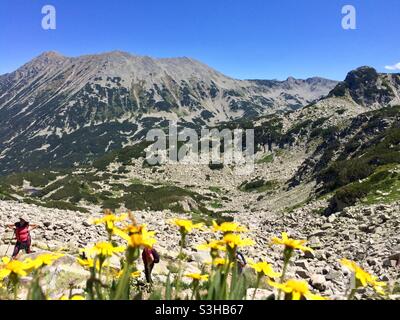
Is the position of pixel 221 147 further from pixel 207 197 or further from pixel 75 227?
pixel 75 227

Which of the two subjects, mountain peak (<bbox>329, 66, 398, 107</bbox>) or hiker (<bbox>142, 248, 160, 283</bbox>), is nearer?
hiker (<bbox>142, 248, 160, 283</bbox>)

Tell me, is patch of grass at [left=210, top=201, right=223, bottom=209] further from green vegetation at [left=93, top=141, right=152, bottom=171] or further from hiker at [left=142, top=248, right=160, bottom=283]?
hiker at [left=142, top=248, right=160, bottom=283]

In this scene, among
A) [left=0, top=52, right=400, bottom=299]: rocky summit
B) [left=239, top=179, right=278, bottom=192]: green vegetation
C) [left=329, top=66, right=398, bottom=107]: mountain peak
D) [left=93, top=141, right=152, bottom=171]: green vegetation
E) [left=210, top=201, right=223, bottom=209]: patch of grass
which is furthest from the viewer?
[left=329, top=66, right=398, bottom=107]: mountain peak

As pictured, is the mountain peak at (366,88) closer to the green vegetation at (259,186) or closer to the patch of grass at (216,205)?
the green vegetation at (259,186)

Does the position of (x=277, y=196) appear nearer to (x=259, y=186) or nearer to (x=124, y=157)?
(x=259, y=186)

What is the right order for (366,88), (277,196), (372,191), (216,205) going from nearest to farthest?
(372,191) < (277,196) < (216,205) < (366,88)

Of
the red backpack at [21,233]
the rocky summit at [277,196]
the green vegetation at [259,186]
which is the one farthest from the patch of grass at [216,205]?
the red backpack at [21,233]

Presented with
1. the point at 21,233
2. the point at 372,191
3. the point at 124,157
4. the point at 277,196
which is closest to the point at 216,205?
the point at 277,196

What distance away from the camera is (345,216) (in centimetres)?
2323

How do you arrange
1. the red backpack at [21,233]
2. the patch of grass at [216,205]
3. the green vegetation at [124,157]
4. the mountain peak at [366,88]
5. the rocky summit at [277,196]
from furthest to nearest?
the mountain peak at [366,88]
the green vegetation at [124,157]
the patch of grass at [216,205]
the rocky summit at [277,196]
the red backpack at [21,233]

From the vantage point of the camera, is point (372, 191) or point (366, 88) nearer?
point (372, 191)

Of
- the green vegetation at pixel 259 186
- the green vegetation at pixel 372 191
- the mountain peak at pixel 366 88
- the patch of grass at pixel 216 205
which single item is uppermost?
the mountain peak at pixel 366 88

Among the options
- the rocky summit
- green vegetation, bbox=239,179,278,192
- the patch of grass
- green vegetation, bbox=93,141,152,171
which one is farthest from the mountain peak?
the patch of grass
